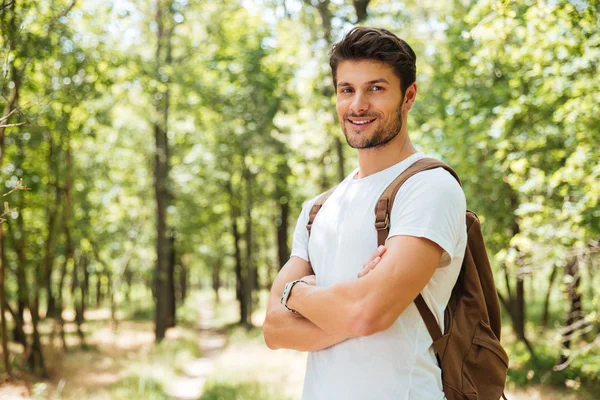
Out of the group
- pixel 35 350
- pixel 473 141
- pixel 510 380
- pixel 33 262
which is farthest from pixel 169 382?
pixel 473 141

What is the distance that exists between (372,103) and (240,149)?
55.7 feet

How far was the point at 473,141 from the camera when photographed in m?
9.62

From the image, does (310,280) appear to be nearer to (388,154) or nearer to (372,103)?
(388,154)

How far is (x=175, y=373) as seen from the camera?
13102mm

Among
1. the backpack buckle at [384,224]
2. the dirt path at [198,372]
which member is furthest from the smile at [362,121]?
the dirt path at [198,372]

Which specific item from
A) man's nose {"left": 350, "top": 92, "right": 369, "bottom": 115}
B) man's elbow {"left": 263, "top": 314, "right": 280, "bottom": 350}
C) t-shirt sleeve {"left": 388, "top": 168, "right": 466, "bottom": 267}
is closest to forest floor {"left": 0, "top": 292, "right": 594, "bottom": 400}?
man's elbow {"left": 263, "top": 314, "right": 280, "bottom": 350}

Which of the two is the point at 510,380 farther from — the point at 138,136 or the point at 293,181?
the point at 138,136

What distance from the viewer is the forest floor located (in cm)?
970

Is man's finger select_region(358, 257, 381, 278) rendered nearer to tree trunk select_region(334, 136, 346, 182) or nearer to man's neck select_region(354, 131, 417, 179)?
man's neck select_region(354, 131, 417, 179)

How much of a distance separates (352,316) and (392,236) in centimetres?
31

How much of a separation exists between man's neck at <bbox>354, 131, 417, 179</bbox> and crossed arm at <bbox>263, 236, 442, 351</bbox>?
1.43 ft

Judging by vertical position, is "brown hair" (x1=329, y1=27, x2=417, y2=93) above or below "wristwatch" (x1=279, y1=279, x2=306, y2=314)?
above

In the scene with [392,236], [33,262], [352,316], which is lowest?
[33,262]

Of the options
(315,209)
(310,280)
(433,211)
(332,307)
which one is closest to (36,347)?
(315,209)
